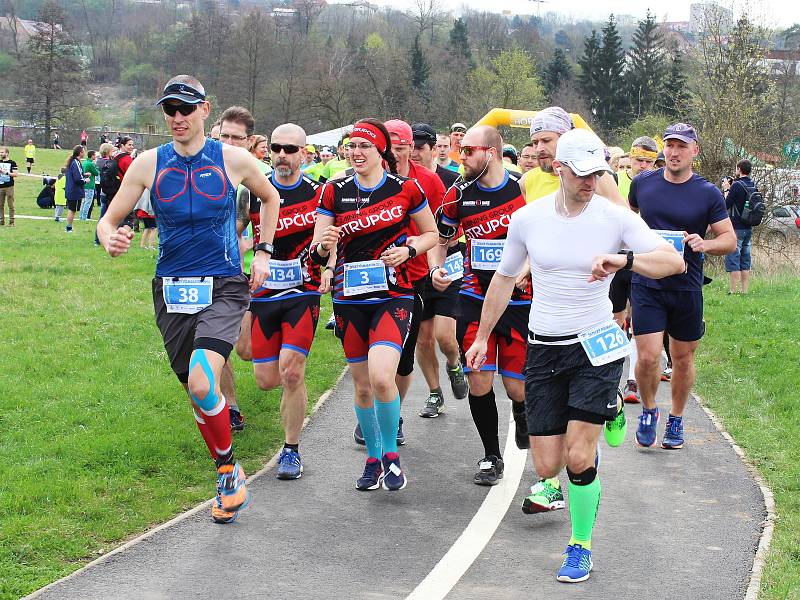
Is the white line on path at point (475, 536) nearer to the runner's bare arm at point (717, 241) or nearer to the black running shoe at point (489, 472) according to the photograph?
the black running shoe at point (489, 472)

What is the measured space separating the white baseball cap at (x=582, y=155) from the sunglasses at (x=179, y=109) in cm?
216

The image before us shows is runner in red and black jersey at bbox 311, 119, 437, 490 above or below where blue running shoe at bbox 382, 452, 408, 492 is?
above

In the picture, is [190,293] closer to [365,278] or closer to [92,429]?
[365,278]

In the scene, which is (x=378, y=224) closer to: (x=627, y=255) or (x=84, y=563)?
(x=627, y=255)

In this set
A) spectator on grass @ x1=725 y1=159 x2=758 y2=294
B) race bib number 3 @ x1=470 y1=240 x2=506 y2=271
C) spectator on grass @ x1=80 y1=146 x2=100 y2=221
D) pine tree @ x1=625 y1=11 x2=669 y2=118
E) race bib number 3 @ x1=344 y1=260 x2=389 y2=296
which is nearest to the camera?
race bib number 3 @ x1=344 y1=260 x2=389 y2=296

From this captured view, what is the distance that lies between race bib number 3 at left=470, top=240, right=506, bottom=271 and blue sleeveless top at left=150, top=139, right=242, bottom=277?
196cm

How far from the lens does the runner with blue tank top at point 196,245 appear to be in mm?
6008

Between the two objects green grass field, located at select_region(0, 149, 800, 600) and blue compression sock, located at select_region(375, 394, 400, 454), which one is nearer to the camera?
green grass field, located at select_region(0, 149, 800, 600)

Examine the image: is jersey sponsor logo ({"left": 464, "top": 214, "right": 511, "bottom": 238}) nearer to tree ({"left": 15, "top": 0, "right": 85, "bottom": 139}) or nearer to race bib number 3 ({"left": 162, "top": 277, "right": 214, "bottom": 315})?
race bib number 3 ({"left": 162, "top": 277, "right": 214, "bottom": 315})

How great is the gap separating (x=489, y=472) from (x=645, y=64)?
8019 cm

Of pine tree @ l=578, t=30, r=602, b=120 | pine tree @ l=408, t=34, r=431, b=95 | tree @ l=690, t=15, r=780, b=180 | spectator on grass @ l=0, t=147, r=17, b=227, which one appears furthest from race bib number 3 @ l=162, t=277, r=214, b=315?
pine tree @ l=408, t=34, r=431, b=95

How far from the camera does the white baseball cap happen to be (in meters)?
5.29

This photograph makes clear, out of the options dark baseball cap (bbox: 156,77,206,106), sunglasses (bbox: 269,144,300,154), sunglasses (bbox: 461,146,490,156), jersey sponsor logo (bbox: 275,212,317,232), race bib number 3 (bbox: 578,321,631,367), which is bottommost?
race bib number 3 (bbox: 578,321,631,367)

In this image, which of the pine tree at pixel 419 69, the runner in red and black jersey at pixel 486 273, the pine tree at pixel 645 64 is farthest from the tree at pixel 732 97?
the pine tree at pixel 419 69
